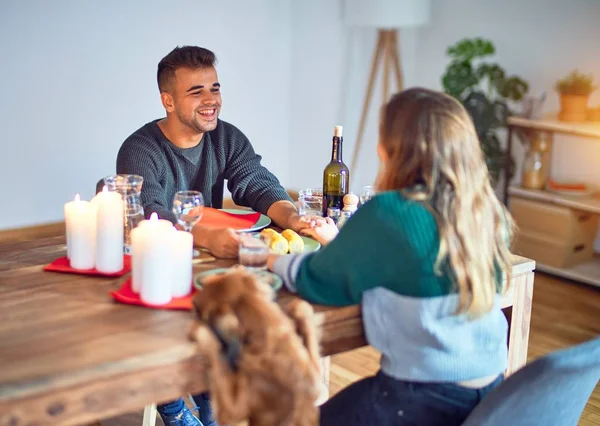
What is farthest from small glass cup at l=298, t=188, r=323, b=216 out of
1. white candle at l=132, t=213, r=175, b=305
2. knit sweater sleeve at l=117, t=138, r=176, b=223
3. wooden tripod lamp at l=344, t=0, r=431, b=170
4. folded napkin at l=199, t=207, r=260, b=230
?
wooden tripod lamp at l=344, t=0, r=431, b=170

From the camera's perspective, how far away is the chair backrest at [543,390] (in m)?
1.54

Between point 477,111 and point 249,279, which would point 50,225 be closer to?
point 477,111

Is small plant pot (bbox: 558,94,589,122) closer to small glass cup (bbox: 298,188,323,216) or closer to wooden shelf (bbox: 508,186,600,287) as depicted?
wooden shelf (bbox: 508,186,600,287)

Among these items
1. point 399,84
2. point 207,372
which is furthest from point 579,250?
point 207,372

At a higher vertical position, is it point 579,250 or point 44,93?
point 44,93

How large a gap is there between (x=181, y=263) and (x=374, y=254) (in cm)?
40

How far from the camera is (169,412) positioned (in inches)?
94.7

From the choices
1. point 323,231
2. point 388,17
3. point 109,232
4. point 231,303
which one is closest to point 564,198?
point 388,17

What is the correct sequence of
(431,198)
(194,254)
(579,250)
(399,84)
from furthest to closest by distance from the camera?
1. (399,84)
2. (579,250)
3. (194,254)
4. (431,198)

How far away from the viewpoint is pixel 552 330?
11.6 feet

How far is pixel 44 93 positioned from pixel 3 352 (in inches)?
124

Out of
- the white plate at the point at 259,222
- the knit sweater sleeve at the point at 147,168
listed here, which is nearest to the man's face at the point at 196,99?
the knit sweater sleeve at the point at 147,168

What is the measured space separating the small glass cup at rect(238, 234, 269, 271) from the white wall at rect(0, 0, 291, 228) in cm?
280

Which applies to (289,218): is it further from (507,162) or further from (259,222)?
(507,162)
